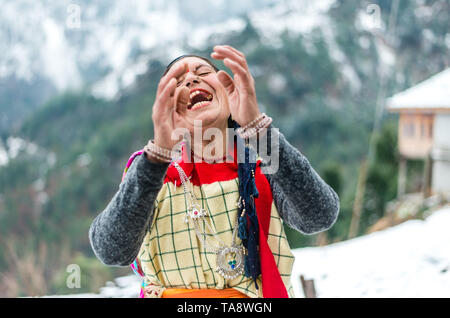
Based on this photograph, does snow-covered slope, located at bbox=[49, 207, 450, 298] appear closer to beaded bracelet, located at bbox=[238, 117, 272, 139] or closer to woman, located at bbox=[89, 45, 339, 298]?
woman, located at bbox=[89, 45, 339, 298]

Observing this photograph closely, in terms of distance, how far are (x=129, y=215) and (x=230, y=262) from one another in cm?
17

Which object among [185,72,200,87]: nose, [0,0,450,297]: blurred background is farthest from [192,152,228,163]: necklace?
[0,0,450,297]: blurred background

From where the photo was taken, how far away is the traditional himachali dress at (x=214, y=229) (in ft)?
1.89

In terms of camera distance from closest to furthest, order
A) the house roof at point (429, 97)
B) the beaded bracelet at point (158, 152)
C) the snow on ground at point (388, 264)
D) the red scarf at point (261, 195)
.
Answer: the beaded bracelet at point (158, 152)
the red scarf at point (261, 195)
the snow on ground at point (388, 264)
the house roof at point (429, 97)

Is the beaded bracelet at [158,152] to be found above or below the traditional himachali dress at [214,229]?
above

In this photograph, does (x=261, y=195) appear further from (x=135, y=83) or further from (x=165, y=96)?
(x=135, y=83)

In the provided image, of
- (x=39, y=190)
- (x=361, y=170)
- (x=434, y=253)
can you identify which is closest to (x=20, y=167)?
(x=39, y=190)

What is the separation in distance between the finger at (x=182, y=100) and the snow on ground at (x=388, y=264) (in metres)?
0.72

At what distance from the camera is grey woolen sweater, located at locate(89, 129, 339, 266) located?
20.4 inches

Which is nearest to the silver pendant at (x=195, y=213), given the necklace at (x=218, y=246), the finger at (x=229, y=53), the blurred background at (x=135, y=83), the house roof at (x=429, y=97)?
the necklace at (x=218, y=246)

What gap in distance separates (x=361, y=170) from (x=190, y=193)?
274cm

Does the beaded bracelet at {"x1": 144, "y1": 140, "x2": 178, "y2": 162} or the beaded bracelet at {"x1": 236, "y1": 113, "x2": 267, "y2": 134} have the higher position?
the beaded bracelet at {"x1": 236, "y1": 113, "x2": 267, "y2": 134}

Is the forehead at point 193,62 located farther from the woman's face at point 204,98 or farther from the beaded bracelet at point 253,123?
the beaded bracelet at point 253,123
